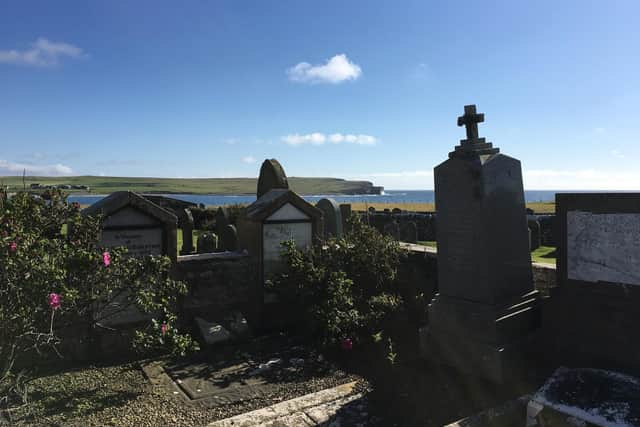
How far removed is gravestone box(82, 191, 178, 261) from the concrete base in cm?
402

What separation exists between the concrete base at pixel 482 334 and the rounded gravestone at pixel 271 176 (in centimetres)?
489

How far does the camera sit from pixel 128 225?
6.38 meters

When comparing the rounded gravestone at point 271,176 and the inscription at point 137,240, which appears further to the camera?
the rounded gravestone at point 271,176

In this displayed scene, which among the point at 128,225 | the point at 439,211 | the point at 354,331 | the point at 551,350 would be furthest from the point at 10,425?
the point at 551,350

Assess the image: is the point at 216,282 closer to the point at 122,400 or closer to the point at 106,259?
the point at 122,400

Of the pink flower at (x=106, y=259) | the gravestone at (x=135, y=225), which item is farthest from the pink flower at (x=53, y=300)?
the gravestone at (x=135, y=225)

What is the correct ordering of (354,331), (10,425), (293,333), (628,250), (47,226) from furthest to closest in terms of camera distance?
(293,333)
(354,331)
(47,226)
(628,250)
(10,425)

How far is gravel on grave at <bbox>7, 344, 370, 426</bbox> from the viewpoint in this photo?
14.0ft

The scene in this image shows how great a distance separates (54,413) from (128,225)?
2.75 metres

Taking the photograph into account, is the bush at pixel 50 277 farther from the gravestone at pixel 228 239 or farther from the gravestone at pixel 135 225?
the gravestone at pixel 228 239

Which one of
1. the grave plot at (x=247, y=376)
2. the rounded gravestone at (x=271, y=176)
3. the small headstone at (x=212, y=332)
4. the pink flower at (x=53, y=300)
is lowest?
the grave plot at (x=247, y=376)

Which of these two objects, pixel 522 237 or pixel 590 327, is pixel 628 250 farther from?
pixel 522 237

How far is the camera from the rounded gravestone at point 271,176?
9.59m

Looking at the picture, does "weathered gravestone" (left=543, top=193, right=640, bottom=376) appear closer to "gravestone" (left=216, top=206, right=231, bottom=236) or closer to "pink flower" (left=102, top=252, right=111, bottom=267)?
"pink flower" (left=102, top=252, right=111, bottom=267)
